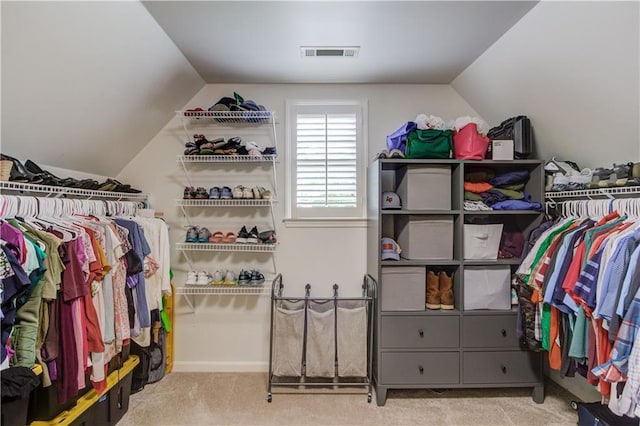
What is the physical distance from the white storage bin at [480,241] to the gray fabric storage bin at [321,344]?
3.45 feet

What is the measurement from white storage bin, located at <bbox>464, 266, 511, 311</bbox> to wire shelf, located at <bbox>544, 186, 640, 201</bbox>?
612 mm

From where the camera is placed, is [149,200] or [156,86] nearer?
[156,86]

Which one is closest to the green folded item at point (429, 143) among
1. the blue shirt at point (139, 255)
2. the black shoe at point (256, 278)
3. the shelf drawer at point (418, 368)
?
the shelf drawer at point (418, 368)

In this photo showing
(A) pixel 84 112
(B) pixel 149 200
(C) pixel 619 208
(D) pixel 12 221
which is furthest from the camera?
(B) pixel 149 200

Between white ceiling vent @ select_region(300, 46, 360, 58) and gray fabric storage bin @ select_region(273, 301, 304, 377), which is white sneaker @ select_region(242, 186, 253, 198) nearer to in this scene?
gray fabric storage bin @ select_region(273, 301, 304, 377)

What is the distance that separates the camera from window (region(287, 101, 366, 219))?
9.15 feet

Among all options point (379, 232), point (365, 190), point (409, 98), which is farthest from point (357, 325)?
point (409, 98)

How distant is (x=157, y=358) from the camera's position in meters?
2.55

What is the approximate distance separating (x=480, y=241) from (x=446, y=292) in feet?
1.39

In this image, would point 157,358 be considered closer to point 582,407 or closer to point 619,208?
point 582,407

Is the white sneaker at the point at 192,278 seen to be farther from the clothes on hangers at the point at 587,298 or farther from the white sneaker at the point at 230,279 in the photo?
the clothes on hangers at the point at 587,298

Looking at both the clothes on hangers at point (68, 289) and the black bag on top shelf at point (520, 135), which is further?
the black bag on top shelf at point (520, 135)

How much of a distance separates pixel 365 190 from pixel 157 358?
2076mm

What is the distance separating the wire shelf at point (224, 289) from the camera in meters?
2.64
